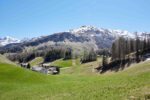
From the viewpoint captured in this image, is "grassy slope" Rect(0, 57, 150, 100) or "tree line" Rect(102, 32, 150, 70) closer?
"grassy slope" Rect(0, 57, 150, 100)

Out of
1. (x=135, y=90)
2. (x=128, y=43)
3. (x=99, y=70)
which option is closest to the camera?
(x=135, y=90)

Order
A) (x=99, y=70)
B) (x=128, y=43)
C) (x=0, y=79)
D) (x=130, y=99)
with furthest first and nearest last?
(x=128, y=43), (x=99, y=70), (x=0, y=79), (x=130, y=99)

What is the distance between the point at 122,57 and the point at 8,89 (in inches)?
4944

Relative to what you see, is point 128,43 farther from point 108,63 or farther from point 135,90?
point 135,90

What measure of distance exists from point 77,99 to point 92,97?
5.96ft

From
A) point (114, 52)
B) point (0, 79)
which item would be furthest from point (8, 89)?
point (114, 52)

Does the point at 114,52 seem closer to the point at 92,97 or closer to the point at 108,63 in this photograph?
the point at 108,63

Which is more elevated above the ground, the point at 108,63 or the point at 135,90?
the point at 135,90

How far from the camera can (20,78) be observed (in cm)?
7062

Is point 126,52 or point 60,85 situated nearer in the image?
point 60,85

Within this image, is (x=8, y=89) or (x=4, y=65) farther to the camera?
(x=4, y=65)

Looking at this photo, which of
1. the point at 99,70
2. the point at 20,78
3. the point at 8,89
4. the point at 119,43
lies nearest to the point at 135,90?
the point at 8,89

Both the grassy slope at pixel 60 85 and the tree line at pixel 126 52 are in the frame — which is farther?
the tree line at pixel 126 52

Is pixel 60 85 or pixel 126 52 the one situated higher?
pixel 60 85
